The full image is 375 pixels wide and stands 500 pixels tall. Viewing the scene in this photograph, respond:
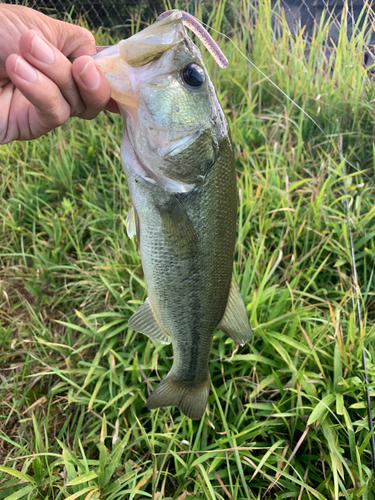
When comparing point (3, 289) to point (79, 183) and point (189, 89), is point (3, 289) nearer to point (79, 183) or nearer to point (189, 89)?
point (79, 183)

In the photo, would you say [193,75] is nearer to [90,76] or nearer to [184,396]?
[90,76]

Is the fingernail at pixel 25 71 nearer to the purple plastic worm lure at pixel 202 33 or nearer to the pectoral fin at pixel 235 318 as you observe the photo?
the purple plastic worm lure at pixel 202 33

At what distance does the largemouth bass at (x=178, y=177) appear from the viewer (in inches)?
41.2

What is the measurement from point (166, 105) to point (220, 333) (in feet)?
4.41

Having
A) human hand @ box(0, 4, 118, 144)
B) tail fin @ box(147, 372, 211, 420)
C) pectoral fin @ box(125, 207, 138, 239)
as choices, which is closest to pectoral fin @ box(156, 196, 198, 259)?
pectoral fin @ box(125, 207, 138, 239)

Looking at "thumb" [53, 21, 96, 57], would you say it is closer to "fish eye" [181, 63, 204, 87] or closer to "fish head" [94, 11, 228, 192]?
"fish head" [94, 11, 228, 192]

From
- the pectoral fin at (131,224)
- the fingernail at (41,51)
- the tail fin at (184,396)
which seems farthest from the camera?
the tail fin at (184,396)

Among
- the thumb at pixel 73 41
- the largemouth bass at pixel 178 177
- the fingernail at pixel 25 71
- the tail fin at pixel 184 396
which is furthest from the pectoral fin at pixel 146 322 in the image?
the thumb at pixel 73 41

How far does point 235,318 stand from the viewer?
1377 mm

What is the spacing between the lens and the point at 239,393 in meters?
1.83

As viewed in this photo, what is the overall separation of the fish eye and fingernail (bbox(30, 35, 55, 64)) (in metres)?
0.41

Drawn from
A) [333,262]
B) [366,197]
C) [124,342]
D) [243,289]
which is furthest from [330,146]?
[124,342]

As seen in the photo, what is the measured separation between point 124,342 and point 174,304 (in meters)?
0.90

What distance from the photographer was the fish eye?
1075 millimetres
